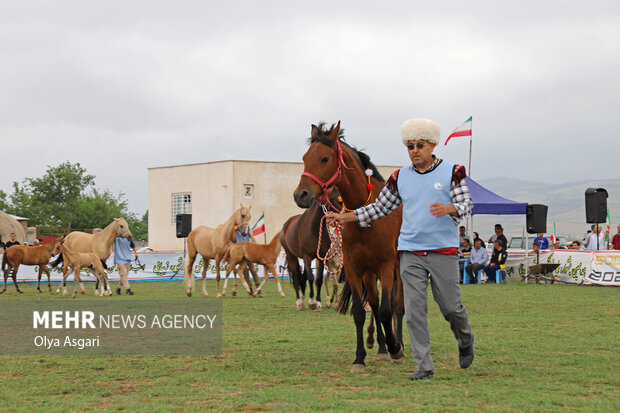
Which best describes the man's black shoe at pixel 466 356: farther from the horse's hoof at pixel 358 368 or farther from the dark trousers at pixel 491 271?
the dark trousers at pixel 491 271

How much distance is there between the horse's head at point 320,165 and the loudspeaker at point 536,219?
829 inches

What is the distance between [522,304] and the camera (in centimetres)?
1608

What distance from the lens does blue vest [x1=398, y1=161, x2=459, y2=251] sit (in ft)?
20.8

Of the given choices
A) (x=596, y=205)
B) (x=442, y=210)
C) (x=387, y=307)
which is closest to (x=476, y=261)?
(x=596, y=205)

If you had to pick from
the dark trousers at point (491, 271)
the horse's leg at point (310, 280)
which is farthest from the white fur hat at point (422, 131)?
the dark trousers at point (491, 271)

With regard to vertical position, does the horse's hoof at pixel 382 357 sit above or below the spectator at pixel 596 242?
below

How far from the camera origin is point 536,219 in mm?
27109

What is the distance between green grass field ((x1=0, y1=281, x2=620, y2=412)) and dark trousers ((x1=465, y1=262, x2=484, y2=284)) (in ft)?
49.7

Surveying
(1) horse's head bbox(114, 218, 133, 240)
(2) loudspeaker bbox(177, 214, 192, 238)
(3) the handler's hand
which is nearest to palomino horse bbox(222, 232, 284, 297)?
(1) horse's head bbox(114, 218, 133, 240)

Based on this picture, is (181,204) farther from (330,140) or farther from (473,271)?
(330,140)

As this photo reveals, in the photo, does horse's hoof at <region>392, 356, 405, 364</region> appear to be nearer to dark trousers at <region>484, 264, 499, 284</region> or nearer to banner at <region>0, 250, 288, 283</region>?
dark trousers at <region>484, 264, 499, 284</region>

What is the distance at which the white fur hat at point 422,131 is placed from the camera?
6.42 metres

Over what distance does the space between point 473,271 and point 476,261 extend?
15.3 inches

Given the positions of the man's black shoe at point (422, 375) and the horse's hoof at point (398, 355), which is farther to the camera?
the horse's hoof at point (398, 355)
